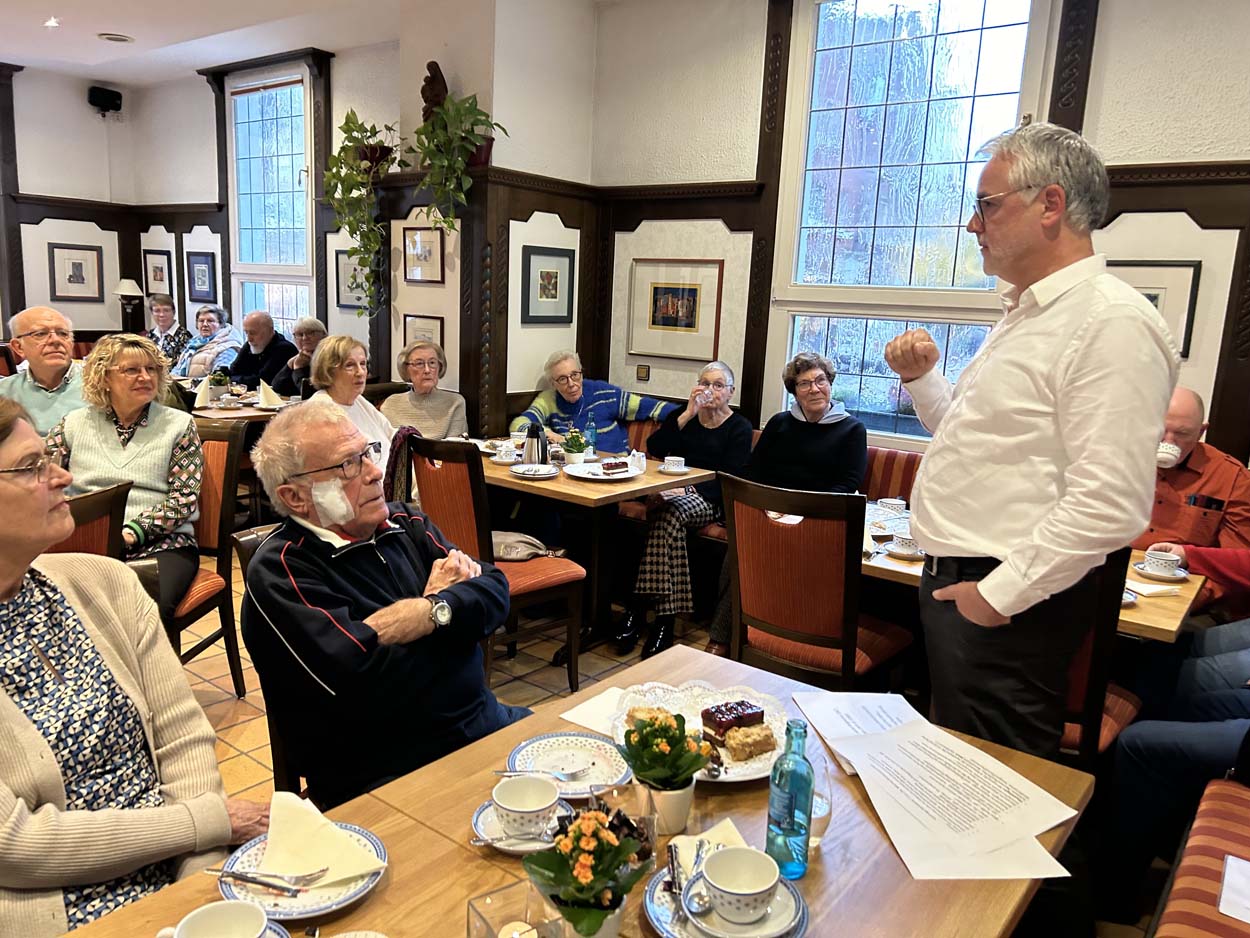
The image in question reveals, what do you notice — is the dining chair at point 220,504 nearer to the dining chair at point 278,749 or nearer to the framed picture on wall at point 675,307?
the dining chair at point 278,749

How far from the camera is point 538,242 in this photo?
5090 millimetres

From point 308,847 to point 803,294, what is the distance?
13.3 feet

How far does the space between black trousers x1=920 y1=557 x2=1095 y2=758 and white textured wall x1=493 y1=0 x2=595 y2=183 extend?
12.8ft

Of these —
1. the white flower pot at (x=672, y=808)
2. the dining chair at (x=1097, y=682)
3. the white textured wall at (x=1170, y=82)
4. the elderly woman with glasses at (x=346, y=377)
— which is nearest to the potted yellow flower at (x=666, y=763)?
the white flower pot at (x=672, y=808)

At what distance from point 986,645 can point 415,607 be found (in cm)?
114

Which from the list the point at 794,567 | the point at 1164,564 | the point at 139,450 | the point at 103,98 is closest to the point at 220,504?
the point at 139,450

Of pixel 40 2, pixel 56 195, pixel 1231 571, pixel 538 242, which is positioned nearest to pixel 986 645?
pixel 1231 571

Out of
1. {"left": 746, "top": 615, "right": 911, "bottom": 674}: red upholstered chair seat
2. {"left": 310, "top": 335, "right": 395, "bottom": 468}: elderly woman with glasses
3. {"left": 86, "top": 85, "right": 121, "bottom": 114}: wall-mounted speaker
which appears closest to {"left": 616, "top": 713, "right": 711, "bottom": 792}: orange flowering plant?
{"left": 746, "top": 615, "right": 911, "bottom": 674}: red upholstered chair seat

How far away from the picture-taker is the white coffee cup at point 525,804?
1.19 metres

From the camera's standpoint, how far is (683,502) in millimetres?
4070

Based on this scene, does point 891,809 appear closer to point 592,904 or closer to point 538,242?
point 592,904

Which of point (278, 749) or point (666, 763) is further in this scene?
point (278, 749)

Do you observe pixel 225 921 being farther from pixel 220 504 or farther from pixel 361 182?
pixel 361 182

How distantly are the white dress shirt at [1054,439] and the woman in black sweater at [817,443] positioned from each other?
200cm
